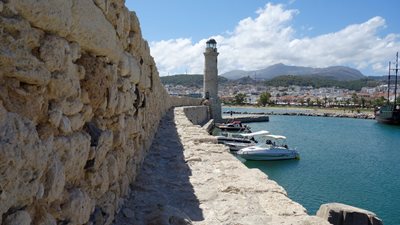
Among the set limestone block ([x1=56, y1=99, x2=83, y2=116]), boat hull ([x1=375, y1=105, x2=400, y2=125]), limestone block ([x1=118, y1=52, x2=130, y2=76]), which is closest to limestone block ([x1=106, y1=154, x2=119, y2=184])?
limestone block ([x1=56, y1=99, x2=83, y2=116])

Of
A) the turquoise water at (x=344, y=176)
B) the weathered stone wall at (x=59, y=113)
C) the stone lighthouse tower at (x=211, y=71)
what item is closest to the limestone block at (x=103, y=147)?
the weathered stone wall at (x=59, y=113)

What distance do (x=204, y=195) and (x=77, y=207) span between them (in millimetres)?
1777

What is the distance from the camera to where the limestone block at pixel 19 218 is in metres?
1.42

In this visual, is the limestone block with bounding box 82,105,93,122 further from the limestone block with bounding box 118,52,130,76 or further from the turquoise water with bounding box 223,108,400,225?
the turquoise water with bounding box 223,108,400,225

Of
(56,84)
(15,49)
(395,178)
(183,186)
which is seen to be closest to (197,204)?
(183,186)

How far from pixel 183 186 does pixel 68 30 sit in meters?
2.28

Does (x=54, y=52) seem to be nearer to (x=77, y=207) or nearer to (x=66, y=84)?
(x=66, y=84)

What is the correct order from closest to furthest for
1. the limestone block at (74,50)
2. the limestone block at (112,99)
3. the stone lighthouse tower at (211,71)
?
the limestone block at (74,50)
the limestone block at (112,99)
the stone lighthouse tower at (211,71)

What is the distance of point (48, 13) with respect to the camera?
1704mm

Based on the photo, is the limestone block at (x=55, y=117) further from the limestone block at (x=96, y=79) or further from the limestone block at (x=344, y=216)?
the limestone block at (x=344, y=216)

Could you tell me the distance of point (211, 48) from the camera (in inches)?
1527

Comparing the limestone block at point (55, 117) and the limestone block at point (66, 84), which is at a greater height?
the limestone block at point (66, 84)

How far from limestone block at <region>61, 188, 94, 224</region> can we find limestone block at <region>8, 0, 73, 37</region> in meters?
0.79

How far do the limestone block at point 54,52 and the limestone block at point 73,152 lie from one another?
332 mm
